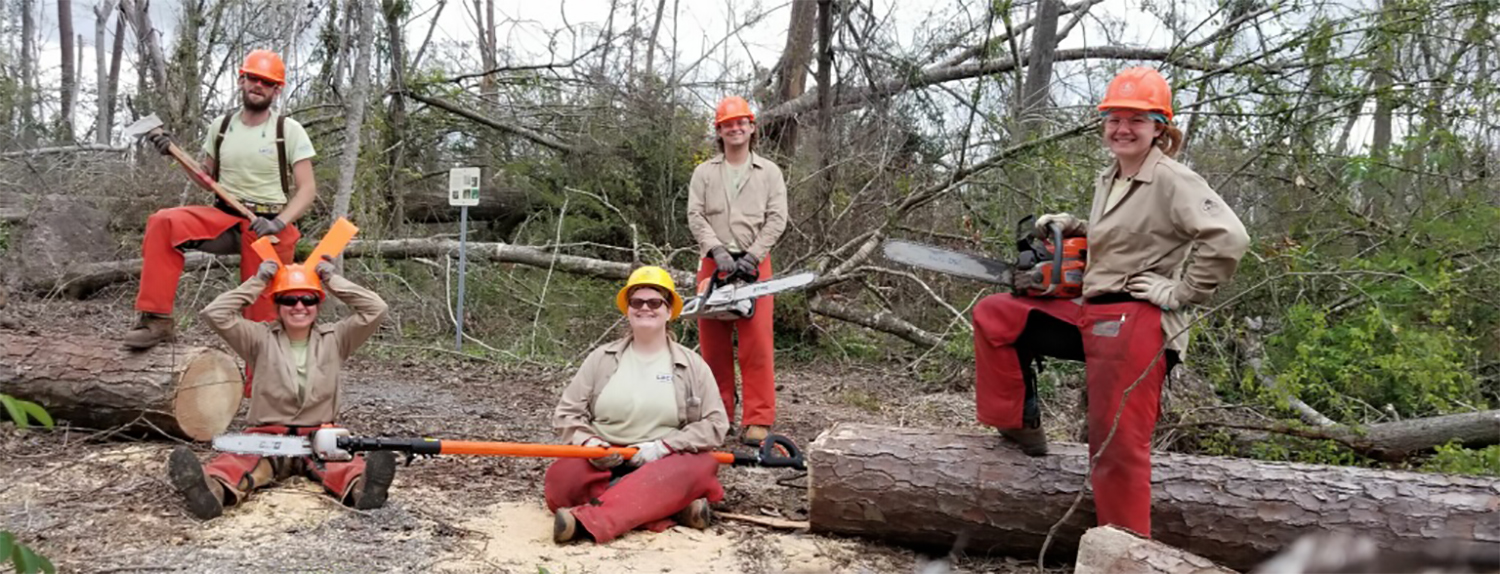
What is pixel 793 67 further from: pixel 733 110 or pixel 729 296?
pixel 729 296

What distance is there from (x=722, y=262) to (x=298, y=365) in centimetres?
202

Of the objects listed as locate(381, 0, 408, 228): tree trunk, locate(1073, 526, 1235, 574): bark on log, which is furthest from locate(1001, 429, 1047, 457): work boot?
locate(381, 0, 408, 228): tree trunk

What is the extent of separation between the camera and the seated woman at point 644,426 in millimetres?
4223

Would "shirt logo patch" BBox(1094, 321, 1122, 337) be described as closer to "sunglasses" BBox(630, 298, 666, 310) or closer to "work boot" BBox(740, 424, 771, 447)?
"sunglasses" BBox(630, 298, 666, 310)

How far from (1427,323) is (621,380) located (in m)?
4.87

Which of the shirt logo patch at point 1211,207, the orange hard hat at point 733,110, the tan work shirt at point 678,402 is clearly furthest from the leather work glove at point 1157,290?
the orange hard hat at point 733,110

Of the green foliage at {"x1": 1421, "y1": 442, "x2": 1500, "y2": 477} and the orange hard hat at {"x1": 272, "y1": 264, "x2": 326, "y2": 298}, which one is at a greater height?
the orange hard hat at {"x1": 272, "y1": 264, "x2": 326, "y2": 298}

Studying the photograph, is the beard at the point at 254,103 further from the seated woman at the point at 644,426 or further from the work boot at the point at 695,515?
the work boot at the point at 695,515

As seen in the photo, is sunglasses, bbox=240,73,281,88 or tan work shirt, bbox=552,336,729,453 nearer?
tan work shirt, bbox=552,336,729,453

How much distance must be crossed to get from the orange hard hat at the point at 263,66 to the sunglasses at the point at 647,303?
86.2 inches

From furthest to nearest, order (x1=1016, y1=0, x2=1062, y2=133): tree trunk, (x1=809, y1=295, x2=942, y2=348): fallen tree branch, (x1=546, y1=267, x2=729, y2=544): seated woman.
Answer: (x1=1016, y1=0, x2=1062, y2=133): tree trunk → (x1=809, y1=295, x2=942, y2=348): fallen tree branch → (x1=546, y1=267, x2=729, y2=544): seated woman

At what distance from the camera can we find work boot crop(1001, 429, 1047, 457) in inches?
162

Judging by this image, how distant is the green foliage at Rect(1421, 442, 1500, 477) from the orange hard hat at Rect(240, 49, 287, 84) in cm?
561

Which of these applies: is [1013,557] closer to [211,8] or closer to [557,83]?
[557,83]
